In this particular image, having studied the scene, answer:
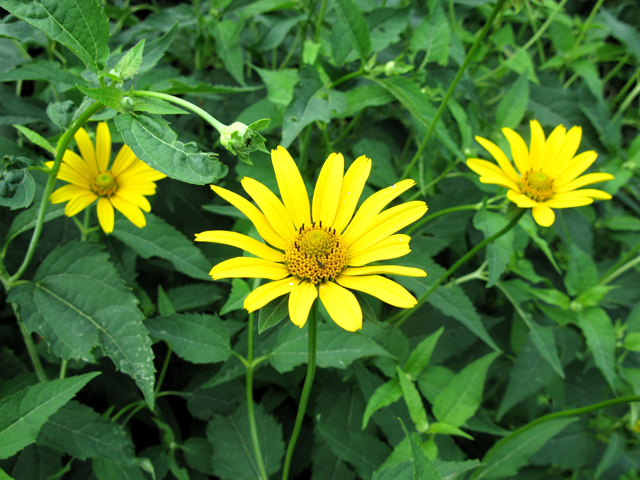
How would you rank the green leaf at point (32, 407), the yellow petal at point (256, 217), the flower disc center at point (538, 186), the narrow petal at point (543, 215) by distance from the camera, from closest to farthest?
the yellow petal at point (256, 217), the green leaf at point (32, 407), the narrow petal at point (543, 215), the flower disc center at point (538, 186)

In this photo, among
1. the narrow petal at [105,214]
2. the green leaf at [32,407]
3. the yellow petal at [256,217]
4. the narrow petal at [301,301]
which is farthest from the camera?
the narrow petal at [105,214]

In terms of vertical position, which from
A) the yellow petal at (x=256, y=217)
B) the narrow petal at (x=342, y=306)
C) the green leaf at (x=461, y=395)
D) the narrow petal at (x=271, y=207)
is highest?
→ the narrow petal at (x=271, y=207)

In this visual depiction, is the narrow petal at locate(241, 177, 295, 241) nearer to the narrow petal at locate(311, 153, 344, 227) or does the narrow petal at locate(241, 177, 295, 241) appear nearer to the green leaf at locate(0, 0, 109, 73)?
the narrow petal at locate(311, 153, 344, 227)

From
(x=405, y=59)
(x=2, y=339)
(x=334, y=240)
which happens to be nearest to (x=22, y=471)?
(x=2, y=339)

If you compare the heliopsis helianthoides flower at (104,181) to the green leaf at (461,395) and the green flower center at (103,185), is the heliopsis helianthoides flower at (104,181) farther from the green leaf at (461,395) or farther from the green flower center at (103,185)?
the green leaf at (461,395)

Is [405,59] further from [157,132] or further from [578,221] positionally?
[157,132]

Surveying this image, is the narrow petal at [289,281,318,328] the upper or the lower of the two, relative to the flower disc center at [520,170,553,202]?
lower

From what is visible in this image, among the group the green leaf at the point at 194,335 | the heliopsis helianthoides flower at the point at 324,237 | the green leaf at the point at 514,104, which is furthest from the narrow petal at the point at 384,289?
the green leaf at the point at 514,104

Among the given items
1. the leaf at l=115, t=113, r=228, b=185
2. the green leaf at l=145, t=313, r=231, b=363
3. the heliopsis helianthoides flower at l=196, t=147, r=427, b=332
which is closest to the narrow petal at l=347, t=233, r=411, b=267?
the heliopsis helianthoides flower at l=196, t=147, r=427, b=332
